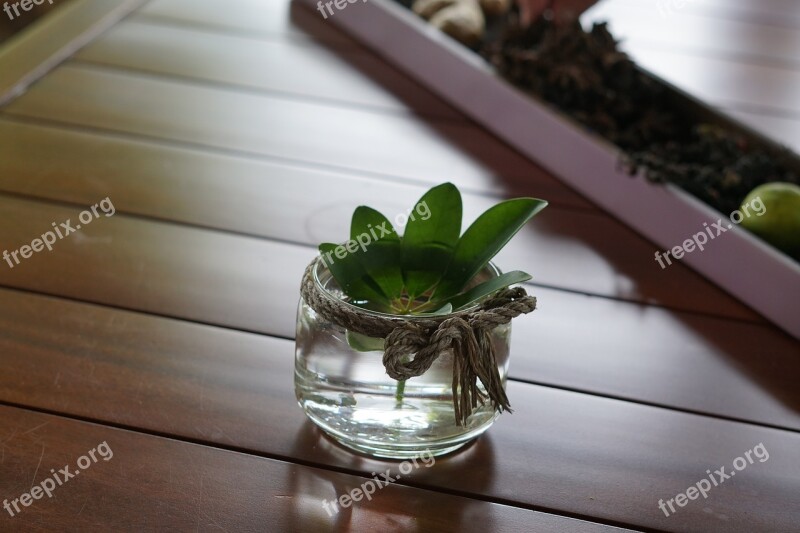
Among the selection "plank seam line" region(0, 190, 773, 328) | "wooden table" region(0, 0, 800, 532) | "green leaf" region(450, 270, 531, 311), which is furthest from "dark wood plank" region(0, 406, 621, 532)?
"plank seam line" region(0, 190, 773, 328)

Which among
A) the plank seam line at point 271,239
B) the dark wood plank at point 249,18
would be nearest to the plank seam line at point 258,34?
the dark wood plank at point 249,18

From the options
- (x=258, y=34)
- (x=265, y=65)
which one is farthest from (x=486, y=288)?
(x=258, y=34)

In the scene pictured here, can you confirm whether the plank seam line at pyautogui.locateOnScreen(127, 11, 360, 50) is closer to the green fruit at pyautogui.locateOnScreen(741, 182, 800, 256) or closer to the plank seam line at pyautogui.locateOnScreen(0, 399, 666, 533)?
the green fruit at pyautogui.locateOnScreen(741, 182, 800, 256)

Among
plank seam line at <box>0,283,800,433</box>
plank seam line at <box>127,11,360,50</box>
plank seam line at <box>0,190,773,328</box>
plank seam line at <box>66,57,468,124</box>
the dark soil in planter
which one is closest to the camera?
plank seam line at <box>0,283,800,433</box>

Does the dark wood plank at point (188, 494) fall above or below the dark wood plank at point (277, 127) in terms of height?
below

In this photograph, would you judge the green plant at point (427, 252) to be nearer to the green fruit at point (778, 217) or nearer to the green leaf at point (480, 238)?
the green leaf at point (480, 238)

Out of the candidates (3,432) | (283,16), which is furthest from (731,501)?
(283,16)

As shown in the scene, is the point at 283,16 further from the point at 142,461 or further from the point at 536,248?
the point at 142,461
